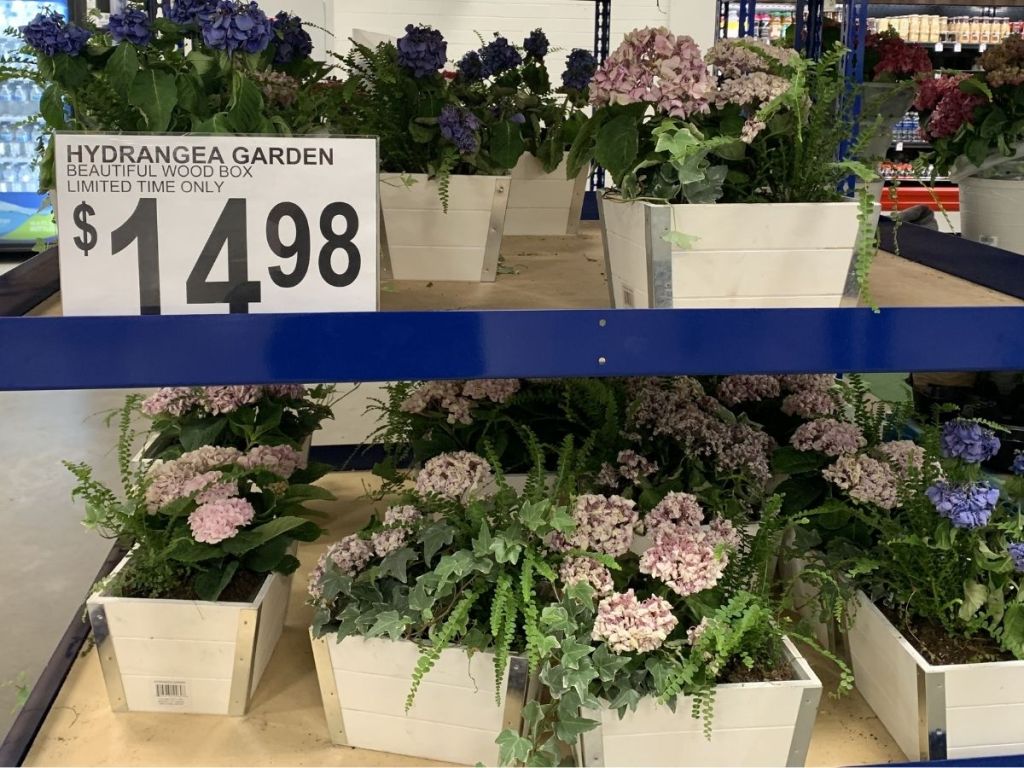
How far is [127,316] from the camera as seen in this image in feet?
2.91

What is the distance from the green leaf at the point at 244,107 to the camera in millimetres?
997

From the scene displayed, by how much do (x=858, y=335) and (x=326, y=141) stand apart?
0.55 metres

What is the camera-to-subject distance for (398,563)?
1210 mm

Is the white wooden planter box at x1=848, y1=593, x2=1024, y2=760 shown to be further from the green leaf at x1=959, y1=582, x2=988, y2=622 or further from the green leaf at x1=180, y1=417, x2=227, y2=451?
the green leaf at x1=180, y1=417, x2=227, y2=451

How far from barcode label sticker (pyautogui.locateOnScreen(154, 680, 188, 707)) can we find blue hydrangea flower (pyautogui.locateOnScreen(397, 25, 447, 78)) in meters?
0.85

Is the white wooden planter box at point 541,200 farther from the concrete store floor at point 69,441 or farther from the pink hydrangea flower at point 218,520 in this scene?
the pink hydrangea flower at point 218,520

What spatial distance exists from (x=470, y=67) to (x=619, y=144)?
0.58 meters

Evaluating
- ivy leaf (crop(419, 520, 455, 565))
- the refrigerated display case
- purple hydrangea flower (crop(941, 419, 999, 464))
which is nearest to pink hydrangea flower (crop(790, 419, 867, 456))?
purple hydrangea flower (crop(941, 419, 999, 464))

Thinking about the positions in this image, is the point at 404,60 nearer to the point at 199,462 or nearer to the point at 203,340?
the point at 203,340

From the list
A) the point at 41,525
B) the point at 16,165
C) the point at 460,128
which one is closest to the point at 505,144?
the point at 460,128

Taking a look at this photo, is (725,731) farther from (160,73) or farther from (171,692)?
(160,73)

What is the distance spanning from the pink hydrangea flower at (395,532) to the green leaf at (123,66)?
607 mm

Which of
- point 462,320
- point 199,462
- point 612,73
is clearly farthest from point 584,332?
point 199,462

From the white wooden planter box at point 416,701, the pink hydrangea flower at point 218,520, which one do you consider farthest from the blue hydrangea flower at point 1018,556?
the pink hydrangea flower at point 218,520
